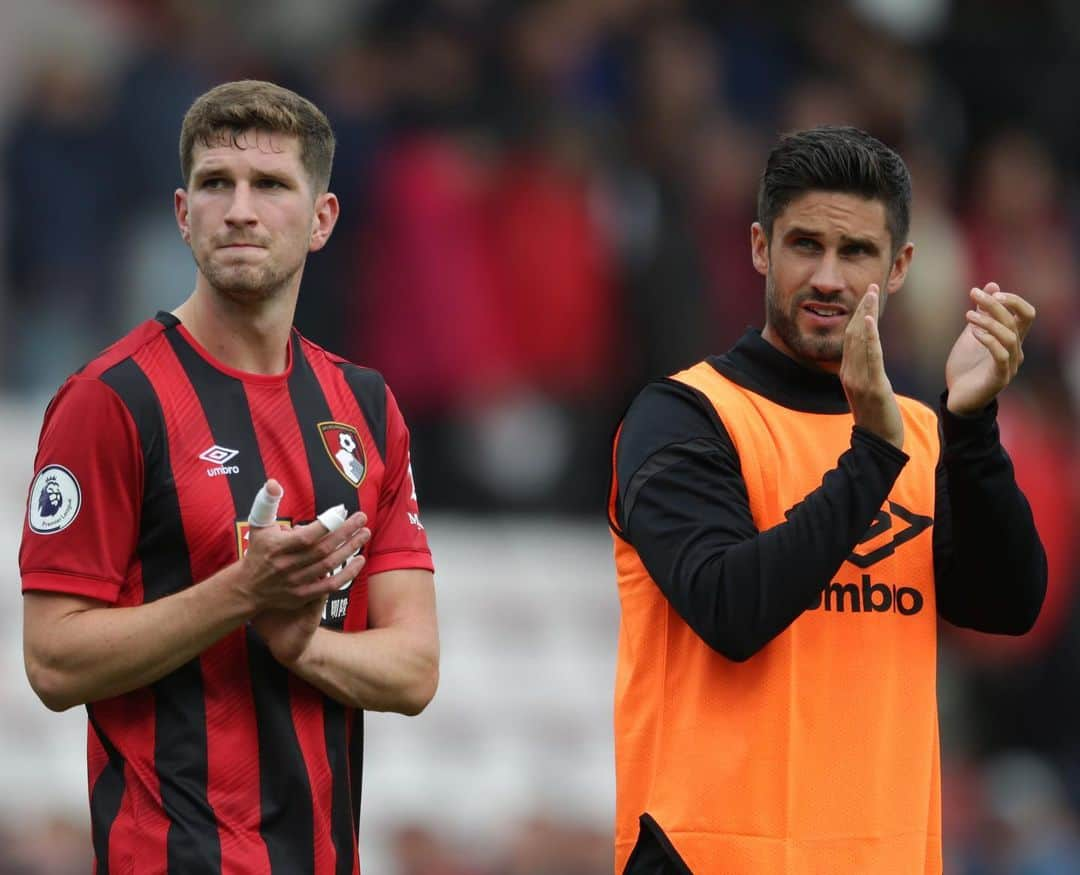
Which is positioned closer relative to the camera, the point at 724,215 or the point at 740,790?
the point at 740,790

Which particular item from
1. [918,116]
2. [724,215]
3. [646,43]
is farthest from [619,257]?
[918,116]

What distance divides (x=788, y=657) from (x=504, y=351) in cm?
644

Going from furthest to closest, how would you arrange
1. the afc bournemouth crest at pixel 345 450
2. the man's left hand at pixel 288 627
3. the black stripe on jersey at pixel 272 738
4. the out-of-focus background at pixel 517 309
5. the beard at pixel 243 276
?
the out-of-focus background at pixel 517 309 < the afc bournemouth crest at pixel 345 450 < the beard at pixel 243 276 < the black stripe on jersey at pixel 272 738 < the man's left hand at pixel 288 627

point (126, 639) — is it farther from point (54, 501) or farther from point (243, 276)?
point (243, 276)

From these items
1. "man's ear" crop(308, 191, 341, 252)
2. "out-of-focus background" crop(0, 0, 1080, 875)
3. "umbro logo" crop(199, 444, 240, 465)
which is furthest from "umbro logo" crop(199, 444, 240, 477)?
"out-of-focus background" crop(0, 0, 1080, 875)

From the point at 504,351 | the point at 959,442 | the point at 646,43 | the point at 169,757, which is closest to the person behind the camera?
the point at 169,757

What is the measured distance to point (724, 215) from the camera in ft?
36.6

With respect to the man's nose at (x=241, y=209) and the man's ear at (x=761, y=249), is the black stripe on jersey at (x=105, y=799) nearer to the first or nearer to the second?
the man's nose at (x=241, y=209)

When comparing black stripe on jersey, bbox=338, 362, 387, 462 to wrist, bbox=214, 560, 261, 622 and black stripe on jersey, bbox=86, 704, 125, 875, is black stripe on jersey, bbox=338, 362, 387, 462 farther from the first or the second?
black stripe on jersey, bbox=86, 704, 125, 875

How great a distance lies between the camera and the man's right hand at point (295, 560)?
4102 millimetres

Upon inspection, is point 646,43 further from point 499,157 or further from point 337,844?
point 337,844

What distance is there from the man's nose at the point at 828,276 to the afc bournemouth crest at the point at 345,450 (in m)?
1.04

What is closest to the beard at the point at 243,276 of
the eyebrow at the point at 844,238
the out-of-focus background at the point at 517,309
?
the eyebrow at the point at 844,238

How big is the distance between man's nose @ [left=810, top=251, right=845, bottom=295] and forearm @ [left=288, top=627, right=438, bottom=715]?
3.71ft
